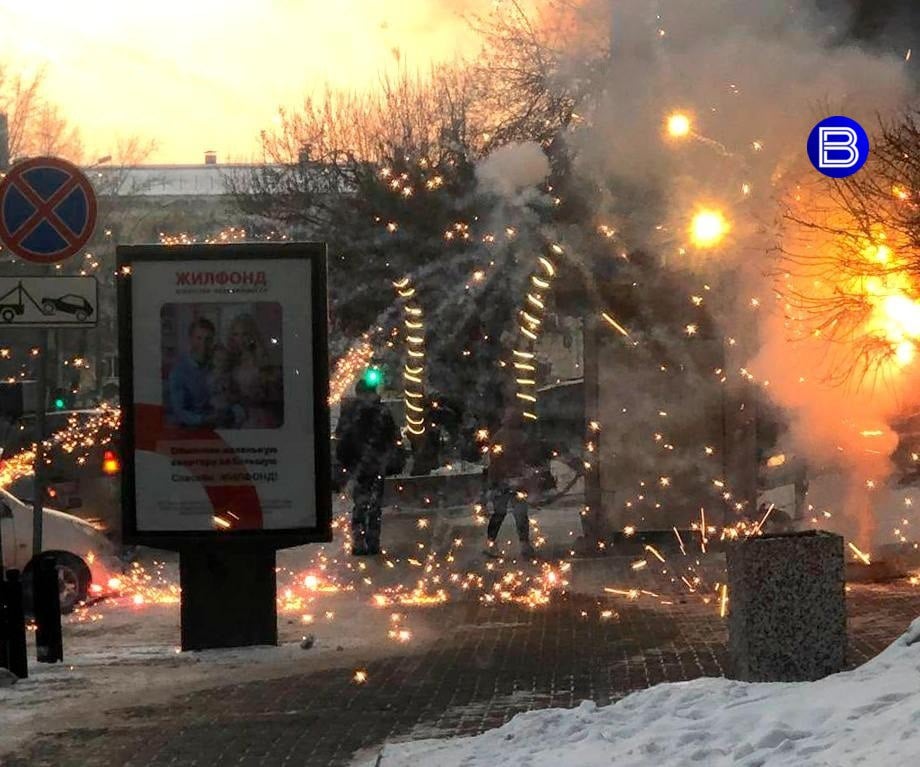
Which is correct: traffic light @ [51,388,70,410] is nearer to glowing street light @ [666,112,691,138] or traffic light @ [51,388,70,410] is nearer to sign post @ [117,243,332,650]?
glowing street light @ [666,112,691,138]

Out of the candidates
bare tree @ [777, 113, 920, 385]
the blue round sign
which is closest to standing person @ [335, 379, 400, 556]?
bare tree @ [777, 113, 920, 385]

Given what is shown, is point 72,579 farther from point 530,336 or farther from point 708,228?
point 530,336

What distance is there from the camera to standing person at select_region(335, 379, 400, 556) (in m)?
15.6

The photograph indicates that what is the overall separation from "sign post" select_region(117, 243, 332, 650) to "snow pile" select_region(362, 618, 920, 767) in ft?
10.2

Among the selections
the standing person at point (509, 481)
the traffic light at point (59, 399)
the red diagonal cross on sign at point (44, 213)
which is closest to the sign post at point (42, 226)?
the red diagonal cross on sign at point (44, 213)

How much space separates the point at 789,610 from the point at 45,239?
4.85m

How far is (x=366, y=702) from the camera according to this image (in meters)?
7.82

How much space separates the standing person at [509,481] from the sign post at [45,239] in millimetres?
6478

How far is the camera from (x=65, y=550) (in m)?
12.4

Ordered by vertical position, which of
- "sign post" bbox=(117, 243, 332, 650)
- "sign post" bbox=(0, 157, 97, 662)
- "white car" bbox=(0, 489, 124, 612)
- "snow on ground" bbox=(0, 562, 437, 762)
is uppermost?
"sign post" bbox=(0, 157, 97, 662)

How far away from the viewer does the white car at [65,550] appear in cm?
1233

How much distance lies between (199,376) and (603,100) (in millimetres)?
8195

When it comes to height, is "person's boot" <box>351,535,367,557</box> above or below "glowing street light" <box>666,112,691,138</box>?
below

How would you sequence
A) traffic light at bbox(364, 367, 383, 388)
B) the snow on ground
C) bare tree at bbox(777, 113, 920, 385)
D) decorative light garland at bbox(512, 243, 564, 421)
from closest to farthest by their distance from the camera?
the snow on ground
bare tree at bbox(777, 113, 920, 385)
traffic light at bbox(364, 367, 383, 388)
decorative light garland at bbox(512, 243, 564, 421)
